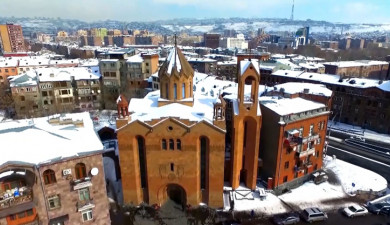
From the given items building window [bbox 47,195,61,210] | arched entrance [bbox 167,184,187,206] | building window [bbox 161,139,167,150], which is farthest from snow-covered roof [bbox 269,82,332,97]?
building window [bbox 47,195,61,210]

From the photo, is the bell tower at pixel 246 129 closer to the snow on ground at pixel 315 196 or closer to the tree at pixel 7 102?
the snow on ground at pixel 315 196

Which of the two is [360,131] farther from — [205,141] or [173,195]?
[173,195]

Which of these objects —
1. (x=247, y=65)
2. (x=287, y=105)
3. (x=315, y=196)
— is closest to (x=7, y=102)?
(x=247, y=65)

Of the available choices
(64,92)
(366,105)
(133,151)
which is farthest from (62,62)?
(366,105)

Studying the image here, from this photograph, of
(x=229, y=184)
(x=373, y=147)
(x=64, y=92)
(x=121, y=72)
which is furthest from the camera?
(x=121, y=72)

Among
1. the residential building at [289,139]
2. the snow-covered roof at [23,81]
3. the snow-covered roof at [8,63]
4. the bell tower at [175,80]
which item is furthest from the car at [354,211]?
the snow-covered roof at [8,63]

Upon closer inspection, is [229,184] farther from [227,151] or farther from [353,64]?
[353,64]
